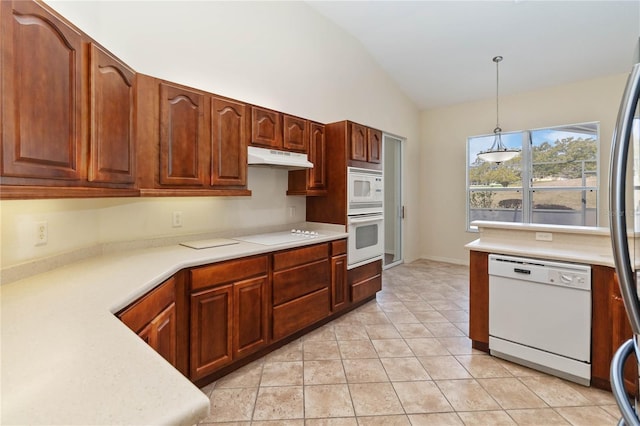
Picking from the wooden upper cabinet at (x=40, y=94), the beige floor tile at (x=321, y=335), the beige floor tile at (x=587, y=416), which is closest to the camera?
the wooden upper cabinet at (x=40, y=94)

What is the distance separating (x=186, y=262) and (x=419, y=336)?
7.20 ft

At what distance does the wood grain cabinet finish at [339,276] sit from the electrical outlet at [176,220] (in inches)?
56.5

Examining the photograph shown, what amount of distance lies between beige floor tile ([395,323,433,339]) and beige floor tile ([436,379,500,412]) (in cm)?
69

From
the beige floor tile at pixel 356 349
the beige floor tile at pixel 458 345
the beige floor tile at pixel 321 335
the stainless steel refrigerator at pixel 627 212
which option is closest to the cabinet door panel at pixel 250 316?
the beige floor tile at pixel 321 335

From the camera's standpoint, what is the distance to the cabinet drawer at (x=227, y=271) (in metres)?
1.90

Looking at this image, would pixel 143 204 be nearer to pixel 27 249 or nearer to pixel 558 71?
pixel 27 249

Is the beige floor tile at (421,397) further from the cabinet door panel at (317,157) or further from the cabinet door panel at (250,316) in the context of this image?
the cabinet door panel at (317,157)

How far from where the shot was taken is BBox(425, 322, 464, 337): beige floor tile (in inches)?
110

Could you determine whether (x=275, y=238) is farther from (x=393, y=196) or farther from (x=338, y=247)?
(x=393, y=196)

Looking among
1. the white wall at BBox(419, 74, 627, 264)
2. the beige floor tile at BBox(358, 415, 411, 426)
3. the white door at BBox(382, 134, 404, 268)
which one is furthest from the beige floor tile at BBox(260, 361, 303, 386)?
the white wall at BBox(419, 74, 627, 264)

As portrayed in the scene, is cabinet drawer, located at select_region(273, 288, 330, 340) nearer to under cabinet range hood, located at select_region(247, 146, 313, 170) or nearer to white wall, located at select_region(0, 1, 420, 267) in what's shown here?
white wall, located at select_region(0, 1, 420, 267)

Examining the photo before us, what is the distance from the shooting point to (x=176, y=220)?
245 centimetres

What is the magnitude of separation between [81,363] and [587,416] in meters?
2.57

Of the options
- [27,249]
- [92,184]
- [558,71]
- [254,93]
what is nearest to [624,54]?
[558,71]
